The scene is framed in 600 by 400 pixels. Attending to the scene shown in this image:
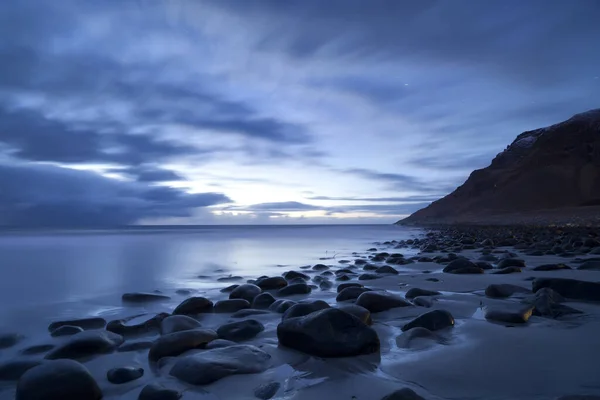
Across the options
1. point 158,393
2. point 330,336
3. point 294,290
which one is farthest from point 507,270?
point 158,393

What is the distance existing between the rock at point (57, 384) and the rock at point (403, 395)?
1.56 m

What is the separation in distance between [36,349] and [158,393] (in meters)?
1.68

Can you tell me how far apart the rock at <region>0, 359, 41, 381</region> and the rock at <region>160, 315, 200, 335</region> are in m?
0.94

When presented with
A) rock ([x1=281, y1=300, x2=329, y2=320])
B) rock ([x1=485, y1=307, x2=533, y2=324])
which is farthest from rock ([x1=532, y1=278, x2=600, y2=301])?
rock ([x1=281, y1=300, x2=329, y2=320])

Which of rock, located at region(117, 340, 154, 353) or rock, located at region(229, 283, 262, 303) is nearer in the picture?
rock, located at region(117, 340, 154, 353)

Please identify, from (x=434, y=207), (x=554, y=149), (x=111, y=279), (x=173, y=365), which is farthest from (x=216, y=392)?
(x=434, y=207)

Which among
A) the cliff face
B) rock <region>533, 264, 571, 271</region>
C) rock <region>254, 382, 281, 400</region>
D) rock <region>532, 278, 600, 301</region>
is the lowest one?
rock <region>254, 382, 281, 400</region>

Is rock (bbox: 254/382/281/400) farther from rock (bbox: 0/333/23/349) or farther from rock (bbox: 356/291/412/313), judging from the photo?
rock (bbox: 0/333/23/349)

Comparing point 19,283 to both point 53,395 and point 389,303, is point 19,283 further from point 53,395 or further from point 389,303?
point 389,303

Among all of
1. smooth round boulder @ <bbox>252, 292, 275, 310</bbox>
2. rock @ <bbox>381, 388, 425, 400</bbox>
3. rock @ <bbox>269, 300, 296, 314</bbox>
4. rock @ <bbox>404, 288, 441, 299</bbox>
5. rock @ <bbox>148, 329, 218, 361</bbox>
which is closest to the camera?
rock @ <bbox>381, 388, 425, 400</bbox>

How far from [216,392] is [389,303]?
217cm

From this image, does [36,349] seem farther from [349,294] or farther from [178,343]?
[349,294]

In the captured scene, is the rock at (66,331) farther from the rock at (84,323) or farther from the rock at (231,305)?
the rock at (231,305)

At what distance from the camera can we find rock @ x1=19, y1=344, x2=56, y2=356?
2977mm
